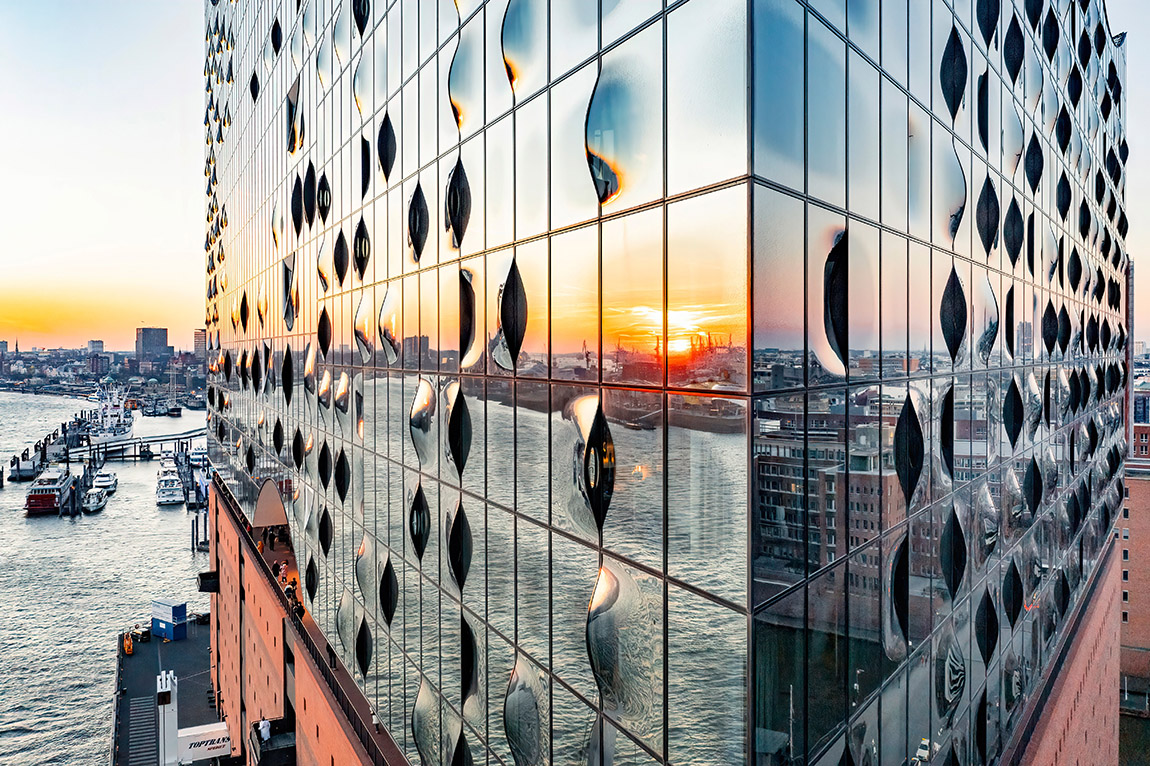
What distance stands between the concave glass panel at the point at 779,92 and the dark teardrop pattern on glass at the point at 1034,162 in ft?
42.2

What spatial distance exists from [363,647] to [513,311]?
36.4ft

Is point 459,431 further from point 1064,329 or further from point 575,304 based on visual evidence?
point 1064,329

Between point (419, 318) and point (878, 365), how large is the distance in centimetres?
835

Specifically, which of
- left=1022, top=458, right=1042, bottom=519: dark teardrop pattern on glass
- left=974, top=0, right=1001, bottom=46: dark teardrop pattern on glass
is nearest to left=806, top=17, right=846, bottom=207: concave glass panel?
left=974, top=0, right=1001, bottom=46: dark teardrop pattern on glass

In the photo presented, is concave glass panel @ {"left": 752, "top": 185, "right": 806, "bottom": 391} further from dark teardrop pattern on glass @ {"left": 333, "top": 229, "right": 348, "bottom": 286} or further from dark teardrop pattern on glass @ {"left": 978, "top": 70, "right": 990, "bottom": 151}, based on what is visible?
dark teardrop pattern on glass @ {"left": 333, "top": 229, "right": 348, "bottom": 286}

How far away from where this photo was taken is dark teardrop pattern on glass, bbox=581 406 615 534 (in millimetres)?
8281

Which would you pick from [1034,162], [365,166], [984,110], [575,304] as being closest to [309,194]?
[365,166]

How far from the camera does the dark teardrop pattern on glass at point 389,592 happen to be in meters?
15.7

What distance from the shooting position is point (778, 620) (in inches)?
268

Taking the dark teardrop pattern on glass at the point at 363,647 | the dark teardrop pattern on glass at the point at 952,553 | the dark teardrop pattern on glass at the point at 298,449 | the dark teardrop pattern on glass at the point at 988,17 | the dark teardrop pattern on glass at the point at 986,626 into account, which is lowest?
the dark teardrop pattern on glass at the point at 363,647

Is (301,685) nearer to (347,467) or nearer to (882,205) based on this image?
(347,467)

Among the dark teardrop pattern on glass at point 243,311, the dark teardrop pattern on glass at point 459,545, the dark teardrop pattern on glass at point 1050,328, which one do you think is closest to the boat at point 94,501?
the dark teardrop pattern on glass at point 243,311

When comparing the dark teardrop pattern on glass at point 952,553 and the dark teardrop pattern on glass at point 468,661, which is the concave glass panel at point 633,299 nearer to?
the dark teardrop pattern on glass at point 468,661

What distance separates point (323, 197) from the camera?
801 inches
